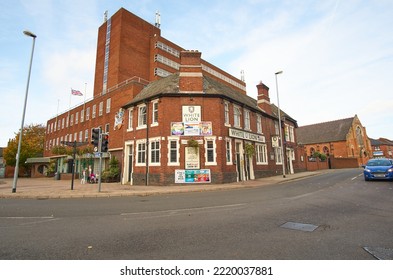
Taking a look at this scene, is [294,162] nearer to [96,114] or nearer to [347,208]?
[347,208]

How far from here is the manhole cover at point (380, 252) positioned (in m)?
3.35

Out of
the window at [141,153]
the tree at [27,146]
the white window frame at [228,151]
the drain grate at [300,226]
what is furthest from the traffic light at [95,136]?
the tree at [27,146]

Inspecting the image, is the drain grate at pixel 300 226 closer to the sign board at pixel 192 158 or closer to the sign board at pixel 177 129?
the sign board at pixel 192 158

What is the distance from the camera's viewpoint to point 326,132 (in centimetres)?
5812

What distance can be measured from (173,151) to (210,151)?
308 cm

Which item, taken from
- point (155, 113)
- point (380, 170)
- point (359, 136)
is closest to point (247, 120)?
point (155, 113)

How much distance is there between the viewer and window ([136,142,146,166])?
62.7ft

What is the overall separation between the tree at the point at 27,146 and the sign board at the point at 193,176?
43.2 metres

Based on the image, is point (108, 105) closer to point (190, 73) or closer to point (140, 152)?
point (140, 152)

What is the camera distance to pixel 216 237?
14.5 feet

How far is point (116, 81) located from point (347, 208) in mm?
37875

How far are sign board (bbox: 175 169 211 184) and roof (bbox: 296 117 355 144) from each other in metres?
49.8

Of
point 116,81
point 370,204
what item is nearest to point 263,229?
point 370,204
